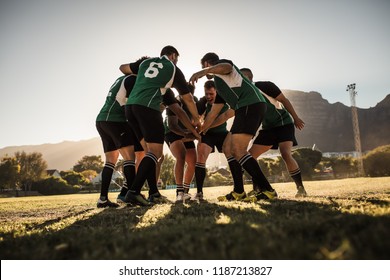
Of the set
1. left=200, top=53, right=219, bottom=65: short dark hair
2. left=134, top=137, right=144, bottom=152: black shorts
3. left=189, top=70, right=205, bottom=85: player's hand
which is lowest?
left=134, top=137, right=144, bottom=152: black shorts

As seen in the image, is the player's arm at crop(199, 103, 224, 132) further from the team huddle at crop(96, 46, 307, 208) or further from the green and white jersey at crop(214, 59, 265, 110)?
the green and white jersey at crop(214, 59, 265, 110)

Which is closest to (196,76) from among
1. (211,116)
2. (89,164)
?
(211,116)

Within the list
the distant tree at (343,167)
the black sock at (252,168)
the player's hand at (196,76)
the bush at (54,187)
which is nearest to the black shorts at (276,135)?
the black sock at (252,168)

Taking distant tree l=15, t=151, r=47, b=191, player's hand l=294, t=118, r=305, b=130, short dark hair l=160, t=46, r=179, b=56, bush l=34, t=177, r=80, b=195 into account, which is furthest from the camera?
distant tree l=15, t=151, r=47, b=191

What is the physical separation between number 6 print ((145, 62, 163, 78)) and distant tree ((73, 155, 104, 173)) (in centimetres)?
10741

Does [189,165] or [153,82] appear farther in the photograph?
[189,165]

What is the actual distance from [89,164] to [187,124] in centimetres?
10945

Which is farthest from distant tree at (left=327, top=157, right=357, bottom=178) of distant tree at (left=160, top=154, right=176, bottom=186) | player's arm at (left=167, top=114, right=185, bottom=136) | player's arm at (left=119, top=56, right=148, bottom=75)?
player's arm at (left=119, top=56, right=148, bottom=75)

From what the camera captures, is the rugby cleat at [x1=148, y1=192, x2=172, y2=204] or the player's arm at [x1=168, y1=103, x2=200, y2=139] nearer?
the player's arm at [x1=168, y1=103, x2=200, y2=139]

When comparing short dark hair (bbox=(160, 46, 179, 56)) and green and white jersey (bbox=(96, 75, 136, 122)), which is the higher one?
short dark hair (bbox=(160, 46, 179, 56))

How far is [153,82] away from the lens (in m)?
4.34

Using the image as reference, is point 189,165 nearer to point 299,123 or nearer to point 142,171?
point 142,171

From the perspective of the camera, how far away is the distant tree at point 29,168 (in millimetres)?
59469

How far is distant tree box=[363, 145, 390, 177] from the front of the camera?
3691cm
